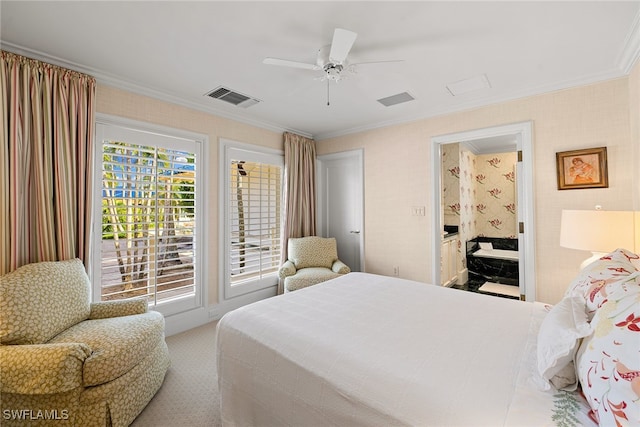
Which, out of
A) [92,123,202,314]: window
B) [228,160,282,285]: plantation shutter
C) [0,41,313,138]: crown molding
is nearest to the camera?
[0,41,313,138]: crown molding

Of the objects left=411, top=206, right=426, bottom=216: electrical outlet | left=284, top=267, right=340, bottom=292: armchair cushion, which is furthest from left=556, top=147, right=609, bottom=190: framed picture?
left=284, top=267, right=340, bottom=292: armchair cushion

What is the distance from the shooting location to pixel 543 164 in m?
2.82

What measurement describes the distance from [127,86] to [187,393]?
278 cm

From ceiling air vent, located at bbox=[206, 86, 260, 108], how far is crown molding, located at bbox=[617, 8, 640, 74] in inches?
122

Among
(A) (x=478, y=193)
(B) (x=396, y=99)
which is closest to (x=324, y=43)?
(B) (x=396, y=99)

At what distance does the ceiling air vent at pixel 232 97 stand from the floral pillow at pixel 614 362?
318cm

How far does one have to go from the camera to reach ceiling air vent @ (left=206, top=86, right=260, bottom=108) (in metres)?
2.92

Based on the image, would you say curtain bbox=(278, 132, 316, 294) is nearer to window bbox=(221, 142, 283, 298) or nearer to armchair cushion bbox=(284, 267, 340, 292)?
window bbox=(221, 142, 283, 298)

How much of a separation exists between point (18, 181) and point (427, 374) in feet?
9.67

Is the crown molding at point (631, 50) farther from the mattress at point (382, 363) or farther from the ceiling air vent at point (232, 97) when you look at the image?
the ceiling air vent at point (232, 97)

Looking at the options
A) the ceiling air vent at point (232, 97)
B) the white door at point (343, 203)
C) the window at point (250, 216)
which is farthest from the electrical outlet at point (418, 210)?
the ceiling air vent at point (232, 97)

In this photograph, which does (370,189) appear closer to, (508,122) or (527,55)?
(508,122)

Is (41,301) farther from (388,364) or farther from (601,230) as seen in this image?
(601,230)

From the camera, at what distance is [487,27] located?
1897mm
